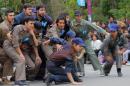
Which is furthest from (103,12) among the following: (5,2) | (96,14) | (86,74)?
(86,74)

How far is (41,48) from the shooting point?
40.0ft

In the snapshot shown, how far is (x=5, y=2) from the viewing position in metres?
21.5

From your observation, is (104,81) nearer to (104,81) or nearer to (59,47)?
(104,81)

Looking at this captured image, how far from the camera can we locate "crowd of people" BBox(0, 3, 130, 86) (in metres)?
11.3

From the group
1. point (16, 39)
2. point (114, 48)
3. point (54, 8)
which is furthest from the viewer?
point (54, 8)

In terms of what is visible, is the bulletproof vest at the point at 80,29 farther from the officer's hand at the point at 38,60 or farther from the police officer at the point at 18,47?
the police officer at the point at 18,47

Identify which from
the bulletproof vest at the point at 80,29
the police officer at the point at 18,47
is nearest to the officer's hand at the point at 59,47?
the police officer at the point at 18,47

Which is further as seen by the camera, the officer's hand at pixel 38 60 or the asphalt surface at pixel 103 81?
the officer's hand at pixel 38 60

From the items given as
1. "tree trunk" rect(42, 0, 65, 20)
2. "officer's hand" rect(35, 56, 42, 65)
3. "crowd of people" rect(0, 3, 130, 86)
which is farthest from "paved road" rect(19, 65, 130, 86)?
"tree trunk" rect(42, 0, 65, 20)

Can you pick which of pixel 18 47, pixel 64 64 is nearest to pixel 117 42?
pixel 64 64

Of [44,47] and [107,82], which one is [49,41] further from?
[107,82]

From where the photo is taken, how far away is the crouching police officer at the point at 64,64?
11.2 metres

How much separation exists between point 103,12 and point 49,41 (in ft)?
100

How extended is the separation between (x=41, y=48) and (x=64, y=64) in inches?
37.2
